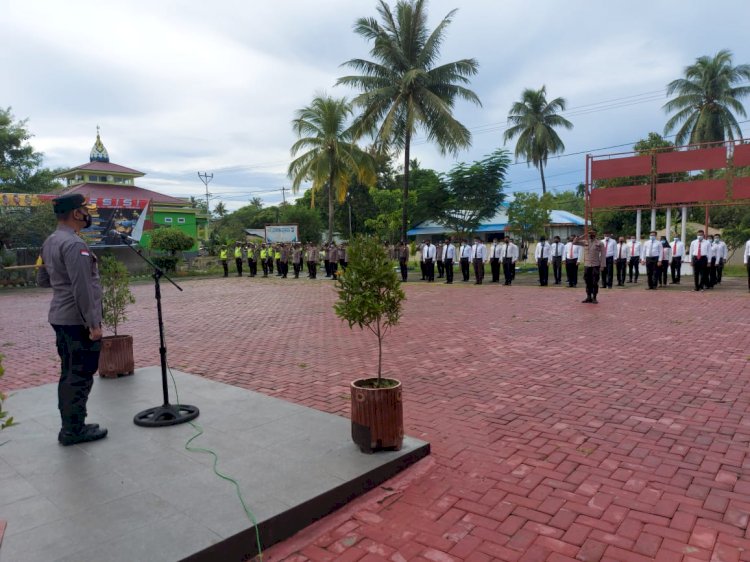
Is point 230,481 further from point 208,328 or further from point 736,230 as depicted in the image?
point 736,230

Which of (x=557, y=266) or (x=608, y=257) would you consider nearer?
(x=608, y=257)

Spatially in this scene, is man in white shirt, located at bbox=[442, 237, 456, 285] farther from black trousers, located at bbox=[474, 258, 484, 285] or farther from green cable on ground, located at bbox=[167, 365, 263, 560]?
green cable on ground, located at bbox=[167, 365, 263, 560]

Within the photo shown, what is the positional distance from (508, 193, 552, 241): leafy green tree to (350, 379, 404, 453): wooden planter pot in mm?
26216

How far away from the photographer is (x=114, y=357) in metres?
6.22

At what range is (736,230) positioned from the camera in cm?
2680

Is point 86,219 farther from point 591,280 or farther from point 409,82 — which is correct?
point 409,82

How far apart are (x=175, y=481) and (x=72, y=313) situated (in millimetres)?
1602

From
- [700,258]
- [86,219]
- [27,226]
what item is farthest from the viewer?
[27,226]

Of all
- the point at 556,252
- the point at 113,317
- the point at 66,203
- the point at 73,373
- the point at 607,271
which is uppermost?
the point at 66,203

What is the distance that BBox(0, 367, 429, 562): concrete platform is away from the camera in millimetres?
2748

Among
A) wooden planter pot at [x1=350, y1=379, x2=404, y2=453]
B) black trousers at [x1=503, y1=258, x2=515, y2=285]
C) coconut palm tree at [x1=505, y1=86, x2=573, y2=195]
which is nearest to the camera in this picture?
wooden planter pot at [x1=350, y1=379, x2=404, y2=453]

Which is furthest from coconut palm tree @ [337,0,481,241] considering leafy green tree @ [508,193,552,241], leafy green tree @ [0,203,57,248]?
leafy green tree @ [0,203,57,248]

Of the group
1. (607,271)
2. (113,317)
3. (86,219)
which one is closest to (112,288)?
(113,317)

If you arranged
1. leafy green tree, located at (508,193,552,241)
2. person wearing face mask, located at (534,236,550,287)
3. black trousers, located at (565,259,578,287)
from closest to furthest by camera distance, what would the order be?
black trousers, located at (565,259,578,287), person wearing face mask, located at (534,236,550,287), leafy green tree, located at (508,193,552,241)
